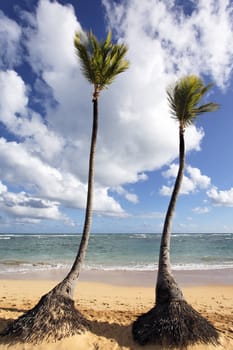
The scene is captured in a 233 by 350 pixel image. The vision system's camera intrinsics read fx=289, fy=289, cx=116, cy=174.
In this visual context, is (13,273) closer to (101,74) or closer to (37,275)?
(37,275)

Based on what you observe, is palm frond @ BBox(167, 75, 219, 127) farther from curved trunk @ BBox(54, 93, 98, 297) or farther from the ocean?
the ocean

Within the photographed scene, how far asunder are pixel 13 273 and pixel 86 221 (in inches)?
524

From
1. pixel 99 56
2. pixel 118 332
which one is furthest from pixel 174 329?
pixel 99 56

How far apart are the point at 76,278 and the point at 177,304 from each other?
2.49 meters

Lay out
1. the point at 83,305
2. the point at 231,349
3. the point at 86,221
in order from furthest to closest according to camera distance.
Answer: the point at 83,305 → the point at 86,221 → the point at 231,349

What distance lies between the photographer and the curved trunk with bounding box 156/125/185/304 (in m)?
6.83

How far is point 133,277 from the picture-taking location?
17250 mm

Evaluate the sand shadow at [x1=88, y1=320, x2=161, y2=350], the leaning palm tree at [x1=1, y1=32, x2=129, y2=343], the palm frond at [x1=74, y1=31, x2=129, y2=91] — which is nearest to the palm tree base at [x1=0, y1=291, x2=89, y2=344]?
the leaning palm tree at [x1=1, y1=32, x2=129, y2=343]

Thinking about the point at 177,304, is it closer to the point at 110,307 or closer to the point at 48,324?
the point at 48,324

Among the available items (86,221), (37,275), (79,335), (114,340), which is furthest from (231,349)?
(37,275)

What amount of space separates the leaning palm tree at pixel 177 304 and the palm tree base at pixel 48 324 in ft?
4.89

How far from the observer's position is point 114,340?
21.4 ft

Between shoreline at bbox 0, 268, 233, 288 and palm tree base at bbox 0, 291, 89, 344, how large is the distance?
880cm

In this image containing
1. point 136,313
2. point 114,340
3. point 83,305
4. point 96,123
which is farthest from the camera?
point 83,305
